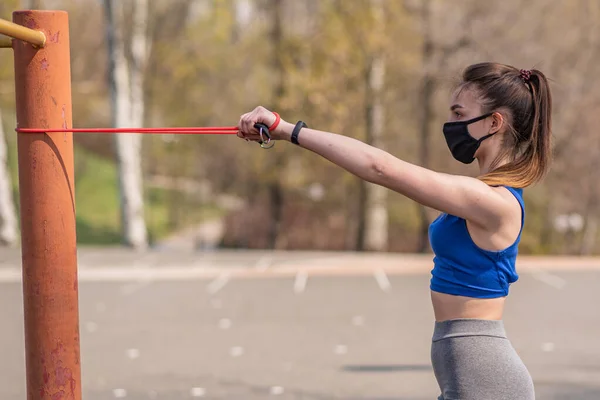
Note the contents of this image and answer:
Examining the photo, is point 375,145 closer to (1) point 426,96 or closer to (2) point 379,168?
(1) point 426,96

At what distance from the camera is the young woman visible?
225cm

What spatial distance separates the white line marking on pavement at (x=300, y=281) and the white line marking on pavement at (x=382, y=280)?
38.2 inches

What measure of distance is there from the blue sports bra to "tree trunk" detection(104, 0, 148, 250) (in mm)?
17140

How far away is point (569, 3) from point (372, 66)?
21.4 feet

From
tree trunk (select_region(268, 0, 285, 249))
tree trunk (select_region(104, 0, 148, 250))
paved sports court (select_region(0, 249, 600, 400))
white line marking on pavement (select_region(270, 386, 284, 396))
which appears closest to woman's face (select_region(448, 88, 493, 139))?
paved sports court (select_region(0, 249, 600, 400))

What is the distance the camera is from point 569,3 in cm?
2577

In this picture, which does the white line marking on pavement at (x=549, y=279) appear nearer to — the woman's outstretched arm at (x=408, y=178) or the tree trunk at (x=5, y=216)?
the woman's outstretched arm at (x=408, y=178)

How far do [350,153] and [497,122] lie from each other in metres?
0.46

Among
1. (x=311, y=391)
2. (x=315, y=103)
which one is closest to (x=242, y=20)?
(x=315, y=103)

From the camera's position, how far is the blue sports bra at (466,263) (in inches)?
93.9

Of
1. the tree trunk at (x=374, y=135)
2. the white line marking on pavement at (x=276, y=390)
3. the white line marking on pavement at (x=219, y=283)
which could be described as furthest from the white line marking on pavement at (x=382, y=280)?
the tree trunk at (x=374, y=135)

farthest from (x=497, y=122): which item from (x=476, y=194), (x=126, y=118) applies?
(x=126, y=118)

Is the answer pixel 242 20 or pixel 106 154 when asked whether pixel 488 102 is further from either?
pixel 106 154

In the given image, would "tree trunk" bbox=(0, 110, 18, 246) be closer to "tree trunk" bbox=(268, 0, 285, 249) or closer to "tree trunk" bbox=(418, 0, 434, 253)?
"tree trunk" bbox=(268, 0, 285, 249)
